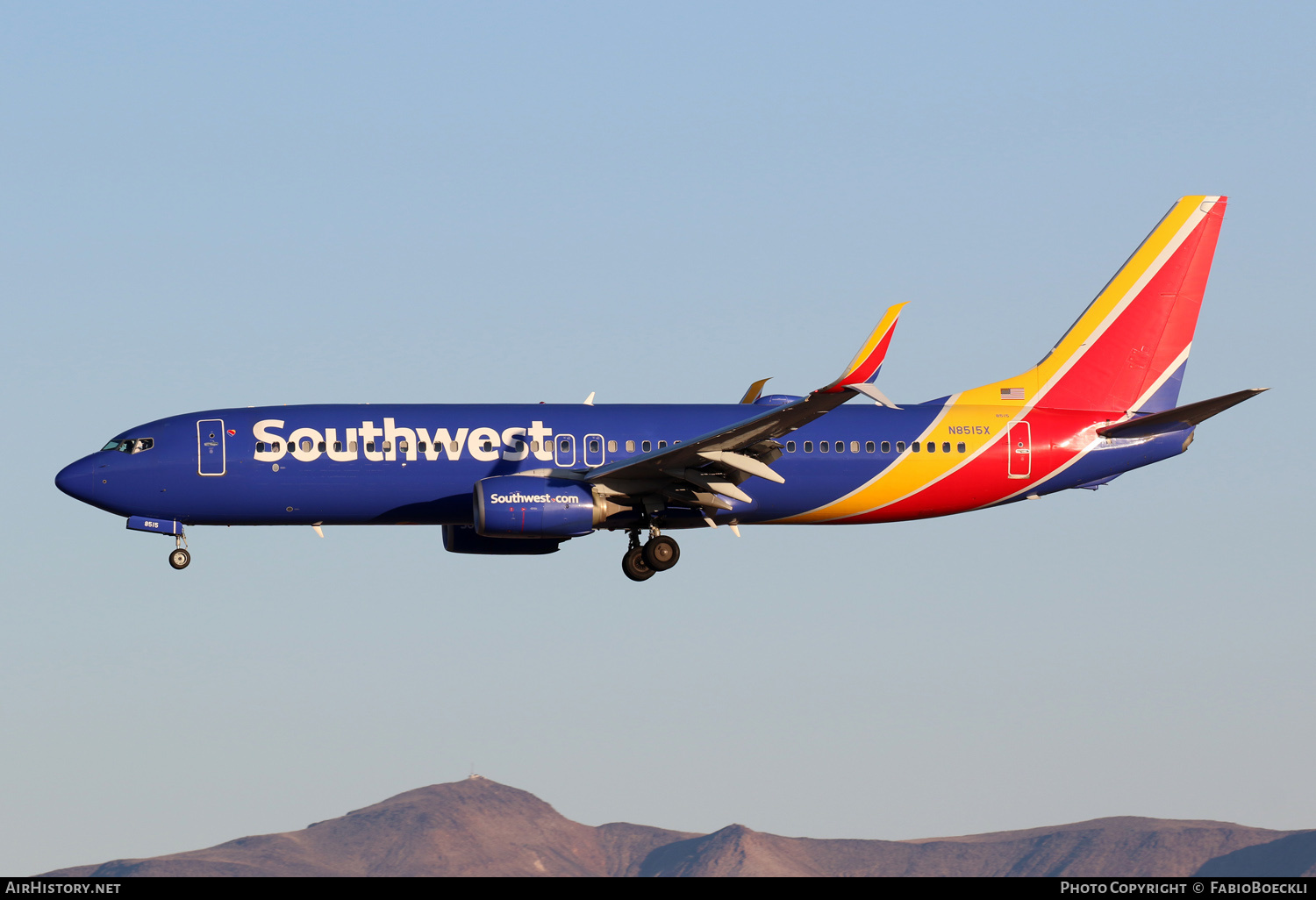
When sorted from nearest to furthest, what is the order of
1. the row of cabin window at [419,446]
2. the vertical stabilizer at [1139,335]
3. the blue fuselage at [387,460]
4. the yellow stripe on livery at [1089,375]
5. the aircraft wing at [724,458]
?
the aircraft wing at [724,458] < the blue fuselage at [387,460] < the row of cabin window at [419,446] < the yellow stripe on livery at [1089,375] < the vertical stabilizer at [1139,335]

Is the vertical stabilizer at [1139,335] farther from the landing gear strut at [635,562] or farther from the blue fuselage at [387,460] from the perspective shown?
the landing gear strut at [635,562]

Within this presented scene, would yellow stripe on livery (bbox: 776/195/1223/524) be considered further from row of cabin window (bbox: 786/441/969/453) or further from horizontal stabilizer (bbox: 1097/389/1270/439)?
horizontal stabilizer (bbox: 1097/389/1270/439)

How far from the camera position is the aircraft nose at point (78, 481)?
4388 centimetres

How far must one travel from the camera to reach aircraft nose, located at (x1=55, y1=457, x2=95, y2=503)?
43.9m

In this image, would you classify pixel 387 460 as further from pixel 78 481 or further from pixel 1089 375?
pixel 1089 375

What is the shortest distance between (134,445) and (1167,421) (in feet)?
97.4

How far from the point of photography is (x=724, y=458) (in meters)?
42.1

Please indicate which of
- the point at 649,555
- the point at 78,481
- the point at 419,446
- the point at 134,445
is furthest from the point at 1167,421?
the point at 78,481

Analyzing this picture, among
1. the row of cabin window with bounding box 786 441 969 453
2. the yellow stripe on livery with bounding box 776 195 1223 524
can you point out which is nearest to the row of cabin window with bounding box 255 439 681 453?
the row of cabin window with bounding box 786 441 969 453

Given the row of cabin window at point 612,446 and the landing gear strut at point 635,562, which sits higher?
the row of cabin window at point 612,446

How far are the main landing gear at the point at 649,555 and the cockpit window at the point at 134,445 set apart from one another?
1352 centimetres

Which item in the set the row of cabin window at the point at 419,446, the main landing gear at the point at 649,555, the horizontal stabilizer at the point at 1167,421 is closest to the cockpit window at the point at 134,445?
the row of cabin window at the point at 419,446
